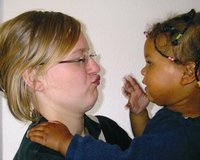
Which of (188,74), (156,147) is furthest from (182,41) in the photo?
(156,147)

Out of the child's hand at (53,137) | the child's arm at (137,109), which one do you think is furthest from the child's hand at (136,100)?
the child's hand at (53,137)

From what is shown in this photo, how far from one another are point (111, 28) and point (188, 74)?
553 mm

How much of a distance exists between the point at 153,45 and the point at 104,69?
1.58 ft

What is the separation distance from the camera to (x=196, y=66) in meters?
0.76

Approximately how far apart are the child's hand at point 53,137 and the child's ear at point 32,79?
114mm

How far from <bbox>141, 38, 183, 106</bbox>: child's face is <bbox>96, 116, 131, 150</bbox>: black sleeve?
18cm

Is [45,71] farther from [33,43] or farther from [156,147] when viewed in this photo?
[156,147]

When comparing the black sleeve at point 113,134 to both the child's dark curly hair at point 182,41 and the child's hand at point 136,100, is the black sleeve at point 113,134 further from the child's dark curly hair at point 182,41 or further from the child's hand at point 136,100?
the child's dark curly hair at point 182,41

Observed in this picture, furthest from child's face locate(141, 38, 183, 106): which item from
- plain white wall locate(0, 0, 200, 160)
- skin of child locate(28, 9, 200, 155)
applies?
plain white wall locate(0, 0, 200, 160)

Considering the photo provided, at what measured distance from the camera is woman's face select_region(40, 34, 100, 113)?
2.46ft

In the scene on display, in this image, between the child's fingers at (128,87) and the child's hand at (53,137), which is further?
the child's fingers at (128,87)

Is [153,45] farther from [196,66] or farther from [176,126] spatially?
[176,126]

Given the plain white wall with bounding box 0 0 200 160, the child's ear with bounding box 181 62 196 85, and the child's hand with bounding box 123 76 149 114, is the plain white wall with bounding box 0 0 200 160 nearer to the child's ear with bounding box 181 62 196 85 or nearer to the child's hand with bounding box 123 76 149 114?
the child's hand with bounding box 123 76 149 114

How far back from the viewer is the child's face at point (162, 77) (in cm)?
80
